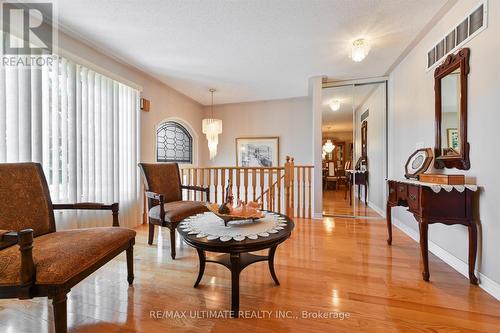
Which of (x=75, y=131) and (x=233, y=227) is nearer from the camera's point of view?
(x=233, y=227)

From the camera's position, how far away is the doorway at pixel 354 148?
12.9 ft

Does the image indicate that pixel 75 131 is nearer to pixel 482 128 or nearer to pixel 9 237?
pixel 9 237

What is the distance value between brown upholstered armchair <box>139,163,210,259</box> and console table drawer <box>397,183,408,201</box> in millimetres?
2147

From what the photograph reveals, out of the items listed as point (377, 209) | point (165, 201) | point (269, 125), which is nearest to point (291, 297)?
point (165, 201)

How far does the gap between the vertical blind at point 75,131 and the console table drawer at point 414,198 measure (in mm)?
3461

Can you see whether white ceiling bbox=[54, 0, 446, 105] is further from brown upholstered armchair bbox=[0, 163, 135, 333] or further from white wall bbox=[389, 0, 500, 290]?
brown upholstered armchair bbox=[0, 163, 135, 333]

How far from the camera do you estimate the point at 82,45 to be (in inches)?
102

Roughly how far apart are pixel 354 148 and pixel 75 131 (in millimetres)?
4304

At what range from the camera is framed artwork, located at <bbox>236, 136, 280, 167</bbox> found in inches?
206

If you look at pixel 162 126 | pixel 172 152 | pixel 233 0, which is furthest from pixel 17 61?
pixel 172 152

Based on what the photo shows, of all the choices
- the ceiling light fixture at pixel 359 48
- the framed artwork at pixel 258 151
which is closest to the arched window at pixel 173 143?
the framed artwork at pixel 258 151

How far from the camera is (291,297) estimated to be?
1595 millimetres

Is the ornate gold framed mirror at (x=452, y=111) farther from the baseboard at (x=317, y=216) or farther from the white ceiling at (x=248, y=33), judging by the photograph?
the baseboard at (x=317, y=216)

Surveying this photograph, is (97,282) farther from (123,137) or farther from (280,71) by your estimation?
(280,71)
